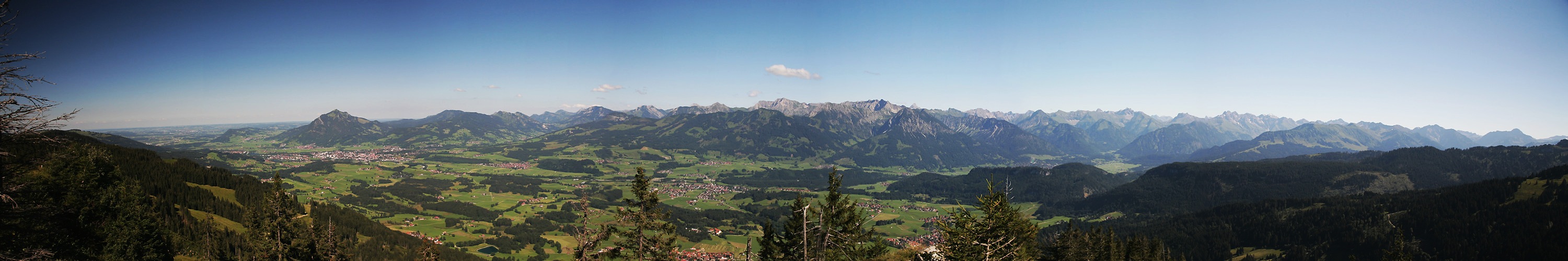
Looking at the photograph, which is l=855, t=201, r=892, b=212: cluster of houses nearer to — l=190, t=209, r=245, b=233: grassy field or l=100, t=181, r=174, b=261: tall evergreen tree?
l=190, t=209, r=245, b=233: grassy field

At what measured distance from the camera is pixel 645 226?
18.3 meters

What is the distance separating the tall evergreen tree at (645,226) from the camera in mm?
18031

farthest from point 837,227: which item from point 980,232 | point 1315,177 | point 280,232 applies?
point 1315,177

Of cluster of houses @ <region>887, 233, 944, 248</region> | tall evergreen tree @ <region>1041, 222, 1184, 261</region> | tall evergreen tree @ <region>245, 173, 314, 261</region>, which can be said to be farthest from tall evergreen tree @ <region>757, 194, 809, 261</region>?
cluster of houses @ <region>887, 233, 944, 248</region>

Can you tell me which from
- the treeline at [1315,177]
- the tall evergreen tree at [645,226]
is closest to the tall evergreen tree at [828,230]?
A: the tall evergreen tree at [645,226]

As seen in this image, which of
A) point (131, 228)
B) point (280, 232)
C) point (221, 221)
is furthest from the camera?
point (221, 221)

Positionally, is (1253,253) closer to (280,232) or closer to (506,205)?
(280,232)

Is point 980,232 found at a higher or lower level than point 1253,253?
higher

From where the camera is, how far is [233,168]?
18462 centimetres

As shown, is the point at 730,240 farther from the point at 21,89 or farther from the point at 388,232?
the point at 21,89

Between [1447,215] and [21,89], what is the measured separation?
153 m

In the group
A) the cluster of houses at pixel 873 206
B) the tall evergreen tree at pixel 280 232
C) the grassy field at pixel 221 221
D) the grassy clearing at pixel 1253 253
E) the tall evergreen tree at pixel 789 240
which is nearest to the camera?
the tall evergreen tree at pixel 789 240

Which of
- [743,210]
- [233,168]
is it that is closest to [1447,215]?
[743,210]

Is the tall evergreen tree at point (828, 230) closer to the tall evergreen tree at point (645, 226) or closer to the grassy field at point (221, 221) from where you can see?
the tall evergreen tree at point (645, 226)
